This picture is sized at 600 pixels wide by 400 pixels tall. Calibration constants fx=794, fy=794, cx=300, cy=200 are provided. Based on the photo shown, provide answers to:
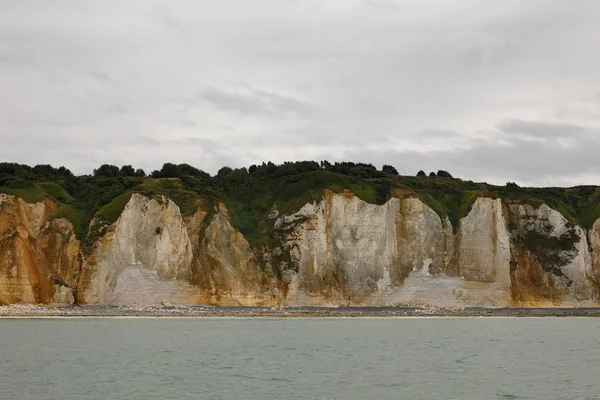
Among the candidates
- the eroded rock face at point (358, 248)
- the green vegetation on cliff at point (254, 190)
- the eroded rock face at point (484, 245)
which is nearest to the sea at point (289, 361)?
the eroded rock face at point (358, 248)

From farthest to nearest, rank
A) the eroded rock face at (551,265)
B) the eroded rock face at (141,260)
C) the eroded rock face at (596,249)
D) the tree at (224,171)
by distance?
the tree at (224,171) → the eroded rock face at (596,249) → the eroded rock face at (551,265) → the eroded rock face at (141,260)

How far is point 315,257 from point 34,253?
92.4 ft

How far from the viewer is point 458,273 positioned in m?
87.4

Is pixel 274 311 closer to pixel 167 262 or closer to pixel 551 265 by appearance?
pixel 167 262

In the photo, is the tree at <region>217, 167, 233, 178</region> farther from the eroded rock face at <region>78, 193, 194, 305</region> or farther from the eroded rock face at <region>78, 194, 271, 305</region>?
the eroded rock face at <region>78, 193, 194, 305</region>

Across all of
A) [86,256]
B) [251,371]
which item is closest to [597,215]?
[86,256]

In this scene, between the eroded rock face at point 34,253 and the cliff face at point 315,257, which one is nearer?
the eroded rock face at point 34,253

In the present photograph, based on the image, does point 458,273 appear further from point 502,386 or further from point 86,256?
point 502,386

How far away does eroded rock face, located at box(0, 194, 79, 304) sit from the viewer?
7181 centimetres

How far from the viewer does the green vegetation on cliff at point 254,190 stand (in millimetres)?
83781

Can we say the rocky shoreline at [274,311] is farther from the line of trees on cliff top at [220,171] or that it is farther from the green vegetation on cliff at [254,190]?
the line of trees on cliff top at [220,171]

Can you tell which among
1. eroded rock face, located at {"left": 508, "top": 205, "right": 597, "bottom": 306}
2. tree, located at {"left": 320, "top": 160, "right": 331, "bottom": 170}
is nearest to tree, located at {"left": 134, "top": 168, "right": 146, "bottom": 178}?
tree, located at {"left": 320, "top": 160, "right": 331, "bottom": 170}

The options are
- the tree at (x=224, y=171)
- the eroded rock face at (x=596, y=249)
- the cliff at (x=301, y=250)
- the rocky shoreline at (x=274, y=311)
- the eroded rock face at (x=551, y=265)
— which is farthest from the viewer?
the tree at (x=224, y=171)

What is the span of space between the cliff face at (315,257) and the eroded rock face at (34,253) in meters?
0.11
